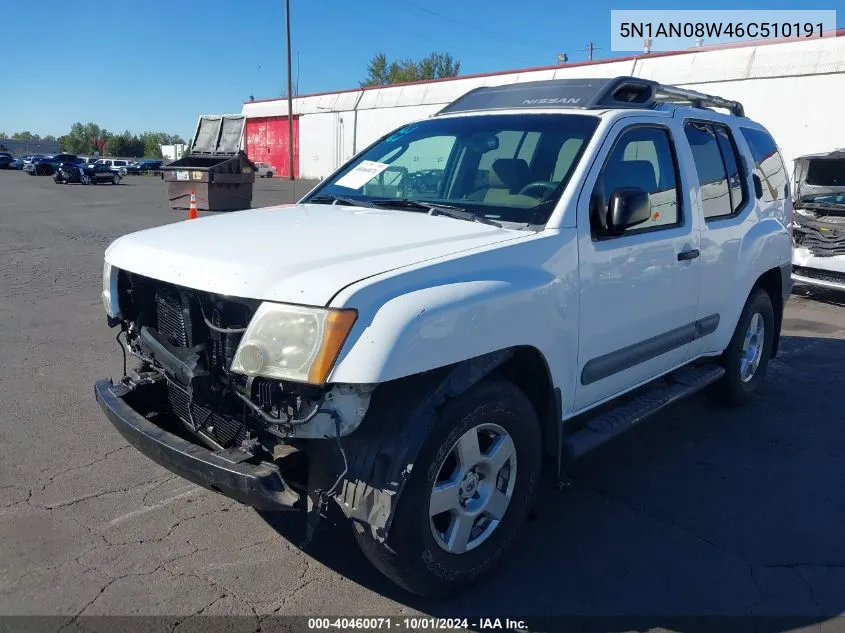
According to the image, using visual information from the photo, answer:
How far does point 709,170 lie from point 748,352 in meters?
1.66

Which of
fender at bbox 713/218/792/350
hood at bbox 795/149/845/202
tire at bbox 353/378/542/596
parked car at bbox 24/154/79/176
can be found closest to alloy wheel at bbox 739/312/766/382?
fender at bbox 713/218/792/350

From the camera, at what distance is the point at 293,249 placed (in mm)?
2893

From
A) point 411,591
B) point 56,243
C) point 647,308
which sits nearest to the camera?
point 411,591

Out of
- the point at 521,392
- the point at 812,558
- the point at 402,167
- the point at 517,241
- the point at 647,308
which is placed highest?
the point at 402,167

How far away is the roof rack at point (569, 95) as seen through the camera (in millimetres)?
3945

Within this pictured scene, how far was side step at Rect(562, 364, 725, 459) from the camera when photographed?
3.43m

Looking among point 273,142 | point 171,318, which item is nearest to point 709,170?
point 171,318

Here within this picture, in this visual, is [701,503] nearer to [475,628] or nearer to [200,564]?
[475,628]

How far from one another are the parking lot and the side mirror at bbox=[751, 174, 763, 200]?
1619mm

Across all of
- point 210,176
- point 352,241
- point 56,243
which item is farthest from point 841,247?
point 210,176

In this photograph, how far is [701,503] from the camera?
12.8 feet

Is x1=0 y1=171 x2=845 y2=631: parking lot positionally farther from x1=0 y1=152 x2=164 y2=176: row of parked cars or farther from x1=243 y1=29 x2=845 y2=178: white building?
x1=0 y1=152 x2=164 y2=176: row of parked cars

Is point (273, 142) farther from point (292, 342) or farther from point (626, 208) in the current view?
point (292, 342)

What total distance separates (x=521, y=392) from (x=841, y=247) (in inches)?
317
